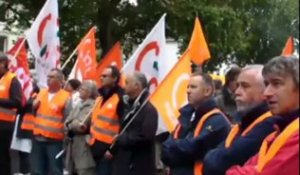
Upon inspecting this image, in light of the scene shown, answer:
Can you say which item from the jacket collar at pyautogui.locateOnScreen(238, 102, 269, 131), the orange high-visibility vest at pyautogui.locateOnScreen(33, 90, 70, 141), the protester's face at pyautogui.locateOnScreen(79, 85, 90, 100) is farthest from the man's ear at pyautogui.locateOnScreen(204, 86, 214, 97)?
the orange high-visibility vest at pyautogui.locateOnScreen(33, 90, 70, 141)

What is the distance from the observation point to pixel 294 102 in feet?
14.6

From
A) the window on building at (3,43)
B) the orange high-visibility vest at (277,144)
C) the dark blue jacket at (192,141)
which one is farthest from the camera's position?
the window on building at (3,43)

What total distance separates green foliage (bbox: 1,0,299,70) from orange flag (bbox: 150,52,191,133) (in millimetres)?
18866

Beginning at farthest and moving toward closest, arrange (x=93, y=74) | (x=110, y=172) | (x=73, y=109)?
(x=93, y=74) < (x=73, y=109) < (x=110, y=172)

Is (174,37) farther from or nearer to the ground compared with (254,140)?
nearer to the ground

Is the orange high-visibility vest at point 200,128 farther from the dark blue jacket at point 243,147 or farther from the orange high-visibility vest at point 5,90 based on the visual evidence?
the orange high-visibility vest at point 5,90

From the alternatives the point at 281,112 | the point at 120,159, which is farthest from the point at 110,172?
the point at 281,112

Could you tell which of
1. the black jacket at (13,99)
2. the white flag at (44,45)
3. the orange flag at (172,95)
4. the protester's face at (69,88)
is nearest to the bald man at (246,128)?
the orange flag at (172,95)

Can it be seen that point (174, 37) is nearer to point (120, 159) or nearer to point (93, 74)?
point (93, 74)

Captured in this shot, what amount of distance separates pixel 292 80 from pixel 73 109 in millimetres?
7289

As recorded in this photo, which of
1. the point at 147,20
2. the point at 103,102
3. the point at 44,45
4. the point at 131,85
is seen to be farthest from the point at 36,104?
the point at 147,20

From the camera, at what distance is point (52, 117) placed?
1203 cm

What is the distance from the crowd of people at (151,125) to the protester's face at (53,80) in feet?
0.05

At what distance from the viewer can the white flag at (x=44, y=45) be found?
12.4 m
